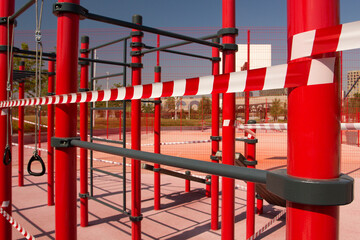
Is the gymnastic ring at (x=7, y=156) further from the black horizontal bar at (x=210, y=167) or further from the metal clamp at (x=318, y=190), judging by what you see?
the metal clamp at (x=318, y=190)

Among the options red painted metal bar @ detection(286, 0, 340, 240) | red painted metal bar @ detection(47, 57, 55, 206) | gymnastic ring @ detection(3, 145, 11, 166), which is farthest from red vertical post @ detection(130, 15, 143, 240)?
red painted metal bar @ detection(286, 0, 340, 240)

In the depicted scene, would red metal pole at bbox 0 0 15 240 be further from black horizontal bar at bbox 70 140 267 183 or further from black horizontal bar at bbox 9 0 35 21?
black horizontal bar at bbox 70 140 267 183

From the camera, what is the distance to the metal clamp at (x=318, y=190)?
564 mm

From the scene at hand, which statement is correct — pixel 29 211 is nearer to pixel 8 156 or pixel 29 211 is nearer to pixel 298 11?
pixel 8 156

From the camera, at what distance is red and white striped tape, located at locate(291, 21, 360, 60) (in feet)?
1.86

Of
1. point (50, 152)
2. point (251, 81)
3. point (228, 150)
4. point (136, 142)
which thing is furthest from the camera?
point (50, 152)

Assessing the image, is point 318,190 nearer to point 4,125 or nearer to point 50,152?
point 4,125

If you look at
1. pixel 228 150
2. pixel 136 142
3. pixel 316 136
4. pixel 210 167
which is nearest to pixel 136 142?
pixel 136 142

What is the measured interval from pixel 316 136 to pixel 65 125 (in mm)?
1258

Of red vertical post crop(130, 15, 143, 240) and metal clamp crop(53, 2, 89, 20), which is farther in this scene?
red vertical post crop(130, 15, 143, 240)

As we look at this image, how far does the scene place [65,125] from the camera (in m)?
1.51

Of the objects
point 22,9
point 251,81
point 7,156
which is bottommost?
point 7,156

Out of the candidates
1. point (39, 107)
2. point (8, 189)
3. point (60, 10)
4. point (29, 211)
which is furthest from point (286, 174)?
point (29, 211)

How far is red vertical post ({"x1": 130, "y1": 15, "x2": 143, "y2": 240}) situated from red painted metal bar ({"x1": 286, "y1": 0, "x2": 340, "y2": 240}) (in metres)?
2.72
